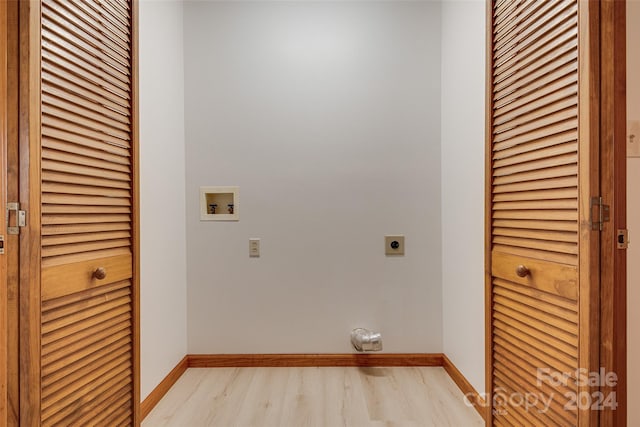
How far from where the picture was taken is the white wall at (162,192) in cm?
217

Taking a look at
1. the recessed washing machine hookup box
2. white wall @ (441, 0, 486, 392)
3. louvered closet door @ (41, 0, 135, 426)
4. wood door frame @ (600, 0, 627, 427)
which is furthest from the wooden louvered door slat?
white wall @ (441, 0, 486, 392)

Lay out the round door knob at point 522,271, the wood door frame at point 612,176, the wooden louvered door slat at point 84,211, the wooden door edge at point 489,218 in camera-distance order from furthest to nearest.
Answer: the wooden door edge at point 489,218 < the round door knob at point 522,271 < the wooden louvered door slat at point 84,211 < the wood door frame at point 612,176

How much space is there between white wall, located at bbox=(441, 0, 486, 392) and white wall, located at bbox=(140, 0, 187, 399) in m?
1.68

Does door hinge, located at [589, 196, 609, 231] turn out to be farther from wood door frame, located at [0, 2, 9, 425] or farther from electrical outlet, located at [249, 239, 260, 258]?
electrical outlet, located at [249, 239, 260, 258]

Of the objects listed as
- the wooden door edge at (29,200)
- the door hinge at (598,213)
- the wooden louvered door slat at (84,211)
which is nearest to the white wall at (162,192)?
the wooden louvered door slat at (84,211)

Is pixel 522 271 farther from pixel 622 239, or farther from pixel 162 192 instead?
pixel 162 192

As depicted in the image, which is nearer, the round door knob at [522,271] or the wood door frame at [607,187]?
the wood door frame at [607,187]

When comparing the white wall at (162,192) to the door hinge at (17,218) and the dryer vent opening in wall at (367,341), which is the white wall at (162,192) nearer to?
the door hinge at (17,218)

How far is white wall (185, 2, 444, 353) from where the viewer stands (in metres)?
2.77

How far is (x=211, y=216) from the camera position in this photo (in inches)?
109

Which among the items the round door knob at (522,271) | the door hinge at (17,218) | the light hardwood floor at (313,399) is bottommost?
the light hardwood floor at (313,399)

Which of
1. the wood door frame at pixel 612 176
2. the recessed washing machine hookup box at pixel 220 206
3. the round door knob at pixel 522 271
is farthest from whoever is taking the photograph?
the recessed washing machine hookup box at pixel 220 206
